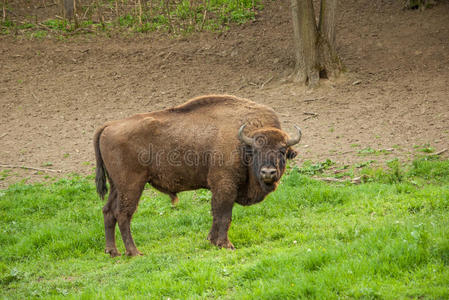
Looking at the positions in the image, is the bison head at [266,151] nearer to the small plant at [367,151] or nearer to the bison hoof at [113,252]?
the bison hoof at [113,252]

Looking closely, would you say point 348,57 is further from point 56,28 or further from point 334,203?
point 56,28

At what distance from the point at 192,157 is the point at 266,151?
125cm

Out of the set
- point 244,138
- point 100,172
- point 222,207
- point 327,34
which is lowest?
point 222,207

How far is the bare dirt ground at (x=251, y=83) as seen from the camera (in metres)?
11.9

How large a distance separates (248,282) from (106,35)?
1529cm

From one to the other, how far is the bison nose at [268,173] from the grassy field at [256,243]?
95 cm

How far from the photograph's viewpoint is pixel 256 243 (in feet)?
24.9

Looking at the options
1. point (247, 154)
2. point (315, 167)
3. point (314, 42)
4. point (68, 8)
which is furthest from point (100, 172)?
point (68, 8)

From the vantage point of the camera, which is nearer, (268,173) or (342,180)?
(268,173)

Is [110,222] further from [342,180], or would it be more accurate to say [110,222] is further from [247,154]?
[342,180]

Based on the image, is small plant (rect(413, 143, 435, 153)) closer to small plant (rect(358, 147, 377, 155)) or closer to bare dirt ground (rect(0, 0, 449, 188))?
bare dirt ground (rect(0, 0, 449, 188))

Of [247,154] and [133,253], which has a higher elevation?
[247,154]

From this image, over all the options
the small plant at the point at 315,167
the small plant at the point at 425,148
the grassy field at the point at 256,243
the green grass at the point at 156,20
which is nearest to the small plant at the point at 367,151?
the small plant at the point at 315,167

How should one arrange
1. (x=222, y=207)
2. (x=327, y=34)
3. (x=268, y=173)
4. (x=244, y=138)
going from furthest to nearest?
(x=327, y=34), (x=222, y=207), (x=244, y=138), (x=268, y=173)
